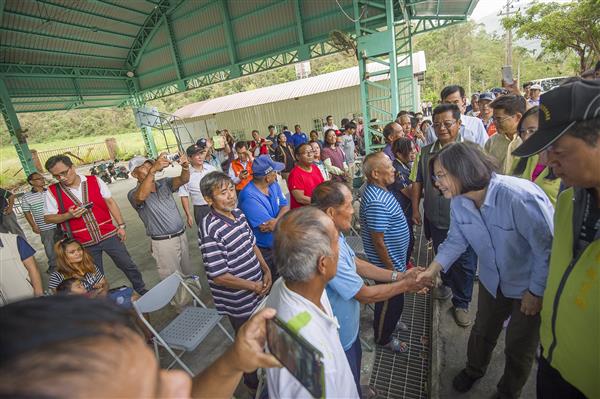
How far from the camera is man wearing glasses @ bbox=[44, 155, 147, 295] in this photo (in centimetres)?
331

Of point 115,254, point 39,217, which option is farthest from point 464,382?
point 39,217

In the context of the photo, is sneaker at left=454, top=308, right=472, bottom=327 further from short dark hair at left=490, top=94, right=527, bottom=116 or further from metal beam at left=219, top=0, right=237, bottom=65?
metal beam at left=219, top=0, right=237, bottom=65

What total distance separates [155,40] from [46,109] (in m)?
6.54

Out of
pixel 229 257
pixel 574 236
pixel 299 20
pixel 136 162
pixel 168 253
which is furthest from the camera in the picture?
pixel 299 20

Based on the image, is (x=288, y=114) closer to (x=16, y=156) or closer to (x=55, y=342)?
(x=55, y=342)

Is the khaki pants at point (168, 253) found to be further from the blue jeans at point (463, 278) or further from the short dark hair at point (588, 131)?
the short dark hair at point (588, 131)

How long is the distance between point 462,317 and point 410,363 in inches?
30.2

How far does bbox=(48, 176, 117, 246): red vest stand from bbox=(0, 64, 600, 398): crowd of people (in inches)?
0.6

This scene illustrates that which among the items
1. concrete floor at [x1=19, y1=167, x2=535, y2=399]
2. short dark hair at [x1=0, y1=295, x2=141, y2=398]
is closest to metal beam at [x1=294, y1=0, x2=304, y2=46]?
concrete floor at [x1=19, y1=167, x2=535, y2=399]

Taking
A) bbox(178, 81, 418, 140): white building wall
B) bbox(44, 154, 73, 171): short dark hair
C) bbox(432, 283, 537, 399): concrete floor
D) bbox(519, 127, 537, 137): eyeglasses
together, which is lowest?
bbox(432, 283, 537, 399): concrete floor

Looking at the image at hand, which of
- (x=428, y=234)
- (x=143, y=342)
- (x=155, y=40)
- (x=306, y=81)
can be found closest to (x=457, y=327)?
(x=428, y=234)

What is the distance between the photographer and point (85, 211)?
3428 mm

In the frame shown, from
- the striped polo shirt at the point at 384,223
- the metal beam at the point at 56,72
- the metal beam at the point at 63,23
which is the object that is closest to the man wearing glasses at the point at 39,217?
the striped polo shirt at the point at 384,223

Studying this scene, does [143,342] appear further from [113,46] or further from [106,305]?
[113,46]
